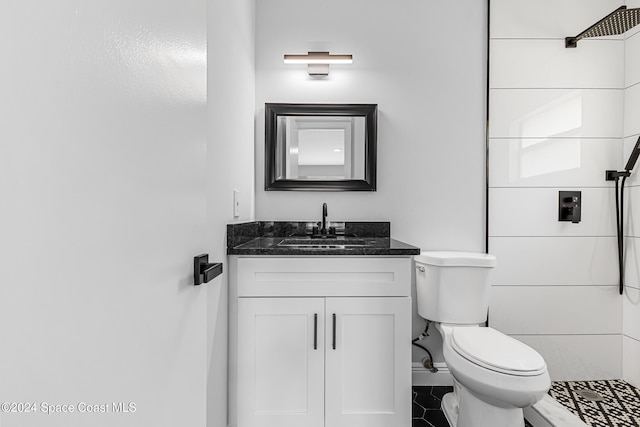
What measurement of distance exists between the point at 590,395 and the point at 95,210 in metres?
2.48

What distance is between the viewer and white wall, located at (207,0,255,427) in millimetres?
1162

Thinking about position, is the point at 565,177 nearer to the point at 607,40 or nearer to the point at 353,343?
the point at 607,40

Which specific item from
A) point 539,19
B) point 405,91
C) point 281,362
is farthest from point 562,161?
point 281,362

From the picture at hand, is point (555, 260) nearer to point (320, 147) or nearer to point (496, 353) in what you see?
point (496, 353)

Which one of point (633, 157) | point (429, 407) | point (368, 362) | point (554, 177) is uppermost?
point (633, 157)

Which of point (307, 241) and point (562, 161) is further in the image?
point (562, 161)

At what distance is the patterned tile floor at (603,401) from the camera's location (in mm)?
1572

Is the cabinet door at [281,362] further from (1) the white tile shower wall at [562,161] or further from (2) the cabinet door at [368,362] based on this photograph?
(1) the white tile shower wall at [562,161]

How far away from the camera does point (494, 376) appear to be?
4.02 feet

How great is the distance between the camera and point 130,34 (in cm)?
46

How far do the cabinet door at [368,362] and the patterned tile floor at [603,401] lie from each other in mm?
969

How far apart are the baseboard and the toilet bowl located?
54 centimetres

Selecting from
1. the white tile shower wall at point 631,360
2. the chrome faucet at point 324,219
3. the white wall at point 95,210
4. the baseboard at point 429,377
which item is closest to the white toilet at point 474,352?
the baseboard at point 429,377

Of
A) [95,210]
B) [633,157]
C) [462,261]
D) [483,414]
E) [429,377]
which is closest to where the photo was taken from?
[95,210]
